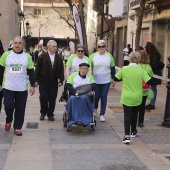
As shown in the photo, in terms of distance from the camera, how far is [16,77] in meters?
7.23

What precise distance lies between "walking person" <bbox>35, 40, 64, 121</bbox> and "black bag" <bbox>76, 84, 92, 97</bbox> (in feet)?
3.38

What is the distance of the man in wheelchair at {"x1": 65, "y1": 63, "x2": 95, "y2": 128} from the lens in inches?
306

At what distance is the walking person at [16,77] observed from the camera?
7223mm

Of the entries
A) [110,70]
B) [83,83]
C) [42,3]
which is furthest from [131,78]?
[42,3]

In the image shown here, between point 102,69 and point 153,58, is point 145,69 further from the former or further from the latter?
point 153,58

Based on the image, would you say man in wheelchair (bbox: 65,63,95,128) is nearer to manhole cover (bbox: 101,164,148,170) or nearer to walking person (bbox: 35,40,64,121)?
walking person (bbox: 35,40,64,121)

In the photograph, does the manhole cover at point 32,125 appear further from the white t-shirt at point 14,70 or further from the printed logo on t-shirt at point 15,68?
the printed logo on t-shirt at point 15,68

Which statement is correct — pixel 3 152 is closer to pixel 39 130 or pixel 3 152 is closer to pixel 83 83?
pixel 39 130

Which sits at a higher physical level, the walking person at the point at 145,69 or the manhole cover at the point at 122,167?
the walking person at the point at 145,69

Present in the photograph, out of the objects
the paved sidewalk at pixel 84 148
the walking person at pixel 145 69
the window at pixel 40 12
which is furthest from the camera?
the window at pixel 40 12

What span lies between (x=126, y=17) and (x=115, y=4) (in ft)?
15.4

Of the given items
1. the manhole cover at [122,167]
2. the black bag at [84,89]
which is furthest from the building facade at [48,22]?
the manhole cover at [122,167]

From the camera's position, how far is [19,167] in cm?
554

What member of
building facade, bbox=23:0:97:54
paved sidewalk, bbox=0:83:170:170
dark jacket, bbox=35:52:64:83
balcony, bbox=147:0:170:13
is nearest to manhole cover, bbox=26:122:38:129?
paved sidewalk, bbox=0:83:170:170
